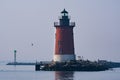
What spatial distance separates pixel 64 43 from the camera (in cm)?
8938

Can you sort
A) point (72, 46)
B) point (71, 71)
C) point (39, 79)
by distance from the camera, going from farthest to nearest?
point (71, 71)
point (72, 46)
point (39, 79)

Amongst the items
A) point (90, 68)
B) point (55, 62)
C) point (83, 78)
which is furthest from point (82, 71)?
point (83, 78)

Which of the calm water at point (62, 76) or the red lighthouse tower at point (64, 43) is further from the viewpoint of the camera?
the red lighthouse tower at point (64, 43)

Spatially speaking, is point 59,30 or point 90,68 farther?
point 90,68

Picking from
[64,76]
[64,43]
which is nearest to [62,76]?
[64,76]

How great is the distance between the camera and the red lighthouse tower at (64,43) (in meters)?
89.2

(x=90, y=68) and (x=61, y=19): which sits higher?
(x=61, y=19)

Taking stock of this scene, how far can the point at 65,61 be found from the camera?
90625mm

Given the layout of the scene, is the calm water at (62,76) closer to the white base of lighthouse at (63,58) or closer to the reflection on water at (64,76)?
the reflection on water at (64,76)

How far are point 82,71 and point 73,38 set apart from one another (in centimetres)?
904

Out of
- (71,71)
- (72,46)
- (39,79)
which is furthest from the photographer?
(71,71)

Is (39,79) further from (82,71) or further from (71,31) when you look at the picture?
(82,71)

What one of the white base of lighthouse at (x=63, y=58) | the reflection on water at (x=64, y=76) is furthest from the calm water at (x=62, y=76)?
the white base of lighthouse at (x=63, y=58)

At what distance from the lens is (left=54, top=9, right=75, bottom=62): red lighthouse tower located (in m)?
89.2
